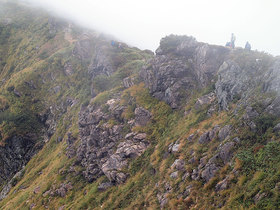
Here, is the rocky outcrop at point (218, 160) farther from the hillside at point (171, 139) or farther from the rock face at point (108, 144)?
the rock face at point (108, 144)

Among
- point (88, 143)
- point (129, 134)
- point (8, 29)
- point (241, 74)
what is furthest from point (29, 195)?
point (8, 29)

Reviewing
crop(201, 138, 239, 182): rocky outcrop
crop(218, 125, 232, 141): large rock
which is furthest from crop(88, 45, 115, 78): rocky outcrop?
crop(201, 138, 239, 182): rocky outcrop

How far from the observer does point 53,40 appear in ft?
358

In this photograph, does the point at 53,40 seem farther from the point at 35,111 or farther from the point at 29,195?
the point at 29,195

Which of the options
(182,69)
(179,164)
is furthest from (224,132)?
(182,69)

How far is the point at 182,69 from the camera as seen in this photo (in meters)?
35.8

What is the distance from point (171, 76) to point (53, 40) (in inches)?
3601

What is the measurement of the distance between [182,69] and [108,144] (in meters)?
16.6

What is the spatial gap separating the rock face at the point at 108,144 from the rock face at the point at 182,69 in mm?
5345

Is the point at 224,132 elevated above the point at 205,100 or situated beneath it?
situated beneath

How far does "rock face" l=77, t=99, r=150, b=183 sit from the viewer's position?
28922mm

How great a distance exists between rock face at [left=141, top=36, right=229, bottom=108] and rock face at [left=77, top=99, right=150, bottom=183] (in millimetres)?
5345

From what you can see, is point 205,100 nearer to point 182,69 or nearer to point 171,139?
point 171,139

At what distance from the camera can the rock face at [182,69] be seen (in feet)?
106
